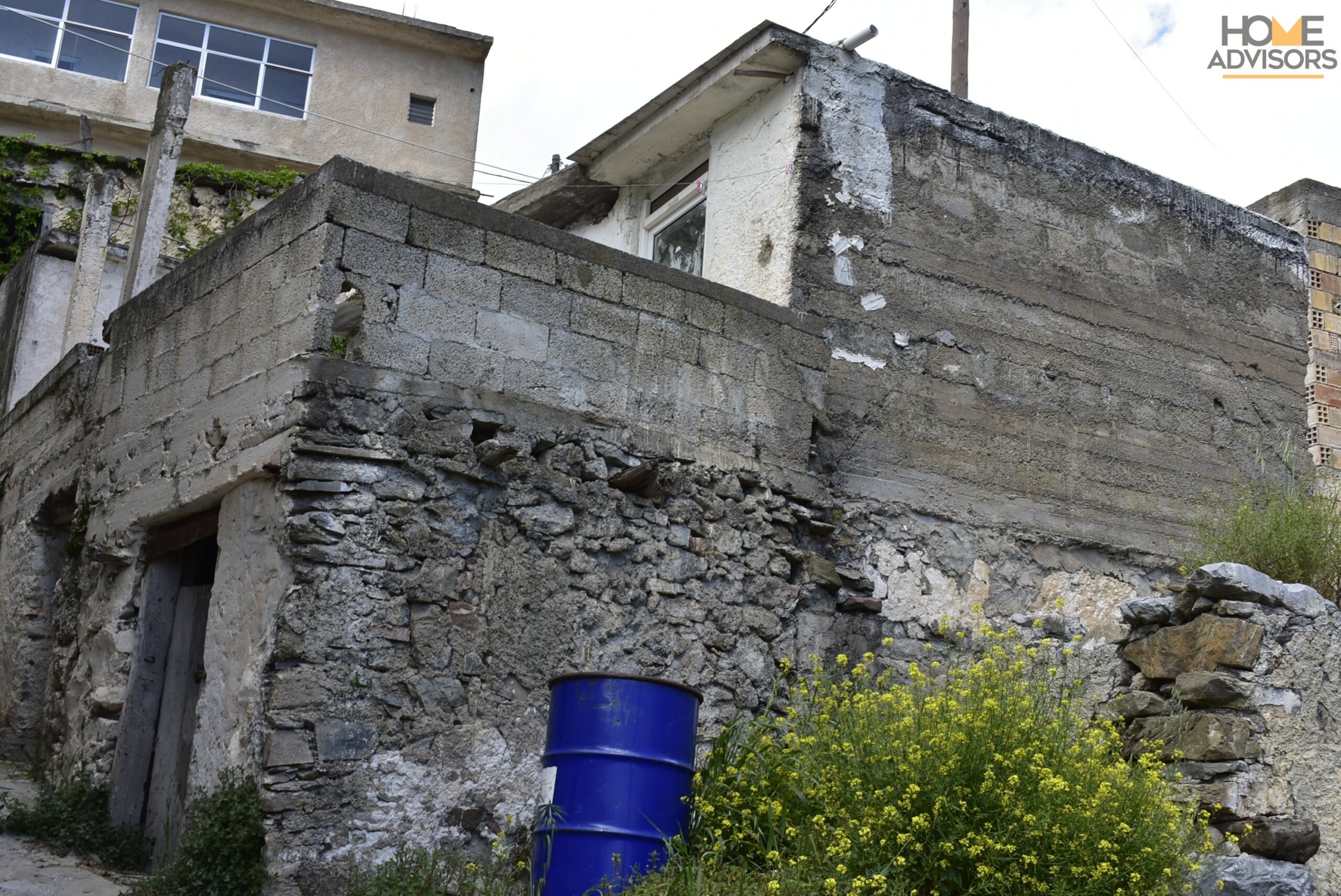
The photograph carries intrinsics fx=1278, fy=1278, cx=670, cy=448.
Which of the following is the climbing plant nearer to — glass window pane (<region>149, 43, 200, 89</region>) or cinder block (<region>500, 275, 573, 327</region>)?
glass window pane (<region>149, 43, 200, 89</region>)

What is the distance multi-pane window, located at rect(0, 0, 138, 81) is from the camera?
18.4m

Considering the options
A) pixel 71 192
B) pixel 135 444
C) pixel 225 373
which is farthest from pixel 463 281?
pixel 71 192

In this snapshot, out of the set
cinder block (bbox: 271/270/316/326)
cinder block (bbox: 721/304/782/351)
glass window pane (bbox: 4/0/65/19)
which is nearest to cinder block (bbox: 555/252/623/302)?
cinder block (bbox: 721/304/782/351)

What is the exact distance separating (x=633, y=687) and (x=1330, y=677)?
3579mm

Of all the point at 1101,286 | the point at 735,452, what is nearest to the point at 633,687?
the point at 735,452

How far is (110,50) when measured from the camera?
61.0ft

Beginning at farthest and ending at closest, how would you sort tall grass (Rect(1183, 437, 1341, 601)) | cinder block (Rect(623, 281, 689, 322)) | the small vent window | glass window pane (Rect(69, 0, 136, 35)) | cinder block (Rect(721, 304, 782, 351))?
1. the small vent window
2. glass window pane (Rect(69, 0, 136, 35))
3. tall grass (Rect(1183, 437, 1341, 601))
4. cinder block (Rect(721, 304, 782, 351))
5. cinder block (Rect(623, 281, 689, 322))

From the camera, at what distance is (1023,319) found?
8281mm

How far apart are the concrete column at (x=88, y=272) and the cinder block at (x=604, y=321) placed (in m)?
5.50

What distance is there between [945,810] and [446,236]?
11.1 feet

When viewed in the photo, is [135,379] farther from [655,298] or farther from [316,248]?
[655,298]

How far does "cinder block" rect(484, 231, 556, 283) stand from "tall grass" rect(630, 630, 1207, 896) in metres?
2.43

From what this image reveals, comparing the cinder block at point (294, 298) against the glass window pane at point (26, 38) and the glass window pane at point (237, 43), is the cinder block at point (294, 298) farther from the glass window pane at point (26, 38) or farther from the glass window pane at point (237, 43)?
the glass window pane at point (26, 38)

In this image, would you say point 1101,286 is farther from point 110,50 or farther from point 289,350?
point 110,50
